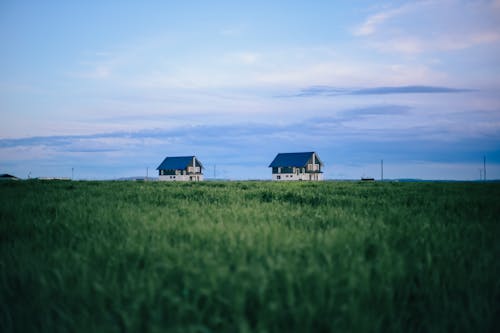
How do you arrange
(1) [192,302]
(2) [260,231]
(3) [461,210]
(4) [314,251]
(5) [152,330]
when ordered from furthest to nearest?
(3) [461,210], (2) [260,231], (4) [314,251], (1) [192,302], (5) [152,330]

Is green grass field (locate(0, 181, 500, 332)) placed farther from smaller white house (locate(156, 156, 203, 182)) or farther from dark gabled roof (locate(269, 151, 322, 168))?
smaller white house (locate(156, 156, 203, 182))

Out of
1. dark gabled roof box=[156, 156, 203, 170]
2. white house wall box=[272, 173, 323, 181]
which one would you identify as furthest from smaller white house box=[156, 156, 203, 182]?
white house wall box=[272, 173, 323, 181]

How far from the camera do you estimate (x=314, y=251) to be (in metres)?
3.48

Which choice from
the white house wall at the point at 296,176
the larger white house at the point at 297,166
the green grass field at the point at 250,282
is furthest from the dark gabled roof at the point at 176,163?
the green grass field at the point at 250,282

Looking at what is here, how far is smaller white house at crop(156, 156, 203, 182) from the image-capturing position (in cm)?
10200

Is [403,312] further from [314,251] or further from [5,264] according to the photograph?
[5,264]

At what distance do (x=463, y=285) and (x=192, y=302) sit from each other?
2.34 metres

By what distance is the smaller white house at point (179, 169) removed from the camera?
102 m

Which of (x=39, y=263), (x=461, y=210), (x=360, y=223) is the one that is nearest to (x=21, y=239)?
(x=39, y=263)

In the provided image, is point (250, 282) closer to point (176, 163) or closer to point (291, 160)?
point (291, 160)

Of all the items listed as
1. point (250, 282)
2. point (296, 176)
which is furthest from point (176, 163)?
point (250, 282)

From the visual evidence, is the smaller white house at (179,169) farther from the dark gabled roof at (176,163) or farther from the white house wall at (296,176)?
the white house wall at (296,176)

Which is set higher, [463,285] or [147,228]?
[147,228]

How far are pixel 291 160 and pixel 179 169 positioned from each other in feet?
105
